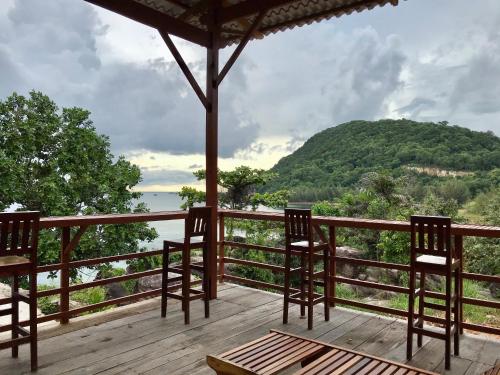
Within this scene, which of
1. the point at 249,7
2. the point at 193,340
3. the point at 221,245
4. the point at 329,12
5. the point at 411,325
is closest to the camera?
the point at 411,325

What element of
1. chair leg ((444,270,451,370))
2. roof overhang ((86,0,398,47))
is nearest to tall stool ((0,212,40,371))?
roof overhang ((86,0,398,47))

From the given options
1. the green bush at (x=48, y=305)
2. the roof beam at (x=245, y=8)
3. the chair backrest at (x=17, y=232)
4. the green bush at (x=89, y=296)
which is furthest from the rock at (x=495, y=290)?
the green bush at (x=48, y=305)

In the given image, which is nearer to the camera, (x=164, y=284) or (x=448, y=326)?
(x=448, y=326)

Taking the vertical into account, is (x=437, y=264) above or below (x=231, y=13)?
below

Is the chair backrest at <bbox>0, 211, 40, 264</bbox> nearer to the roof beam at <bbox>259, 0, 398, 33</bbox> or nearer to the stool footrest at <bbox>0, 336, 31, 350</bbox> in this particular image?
the stool footrest at <bbox>0, 336, 31, 350</bbox>

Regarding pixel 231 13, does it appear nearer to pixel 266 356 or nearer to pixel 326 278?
pixel 326 278

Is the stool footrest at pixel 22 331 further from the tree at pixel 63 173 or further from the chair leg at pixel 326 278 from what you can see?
the tree at pixel 63 173

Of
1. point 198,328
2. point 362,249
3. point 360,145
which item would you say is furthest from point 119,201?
point 360,145

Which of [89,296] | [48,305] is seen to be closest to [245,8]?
[89,296]

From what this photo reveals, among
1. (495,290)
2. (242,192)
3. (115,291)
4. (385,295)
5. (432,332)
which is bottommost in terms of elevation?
(115,291)
